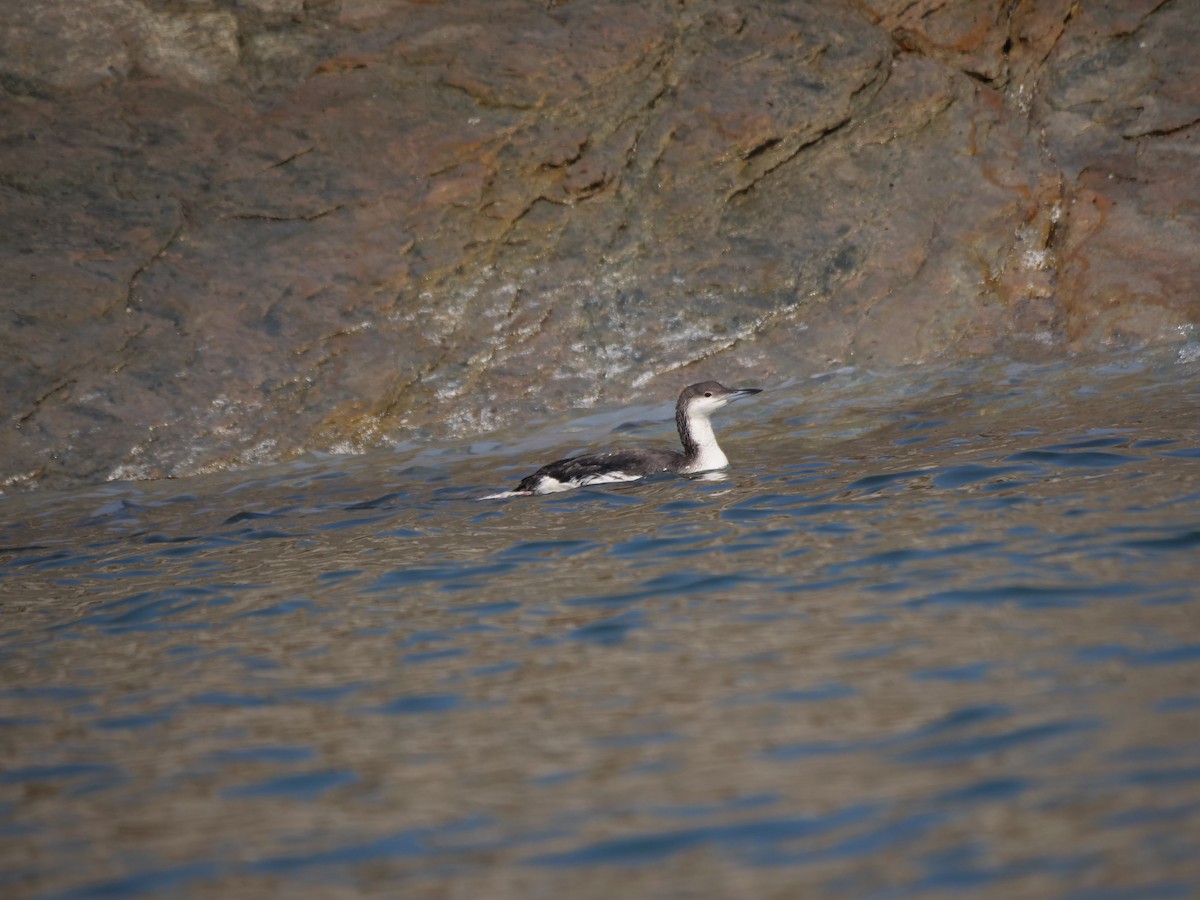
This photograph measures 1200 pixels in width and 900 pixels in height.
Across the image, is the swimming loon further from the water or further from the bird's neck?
the water

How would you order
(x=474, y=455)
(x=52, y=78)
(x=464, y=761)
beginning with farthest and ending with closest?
1. (x=52, y=78)
2. (x=474, y=455)
3. (x=464, y=761)

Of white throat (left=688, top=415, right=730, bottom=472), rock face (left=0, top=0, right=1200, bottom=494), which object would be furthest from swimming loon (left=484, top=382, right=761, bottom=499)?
rock face (left=0, top=0, right=1200, bottom=494)

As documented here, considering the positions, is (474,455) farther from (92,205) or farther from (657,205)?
(92,205)

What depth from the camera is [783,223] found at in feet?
38.1

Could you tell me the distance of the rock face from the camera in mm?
10922

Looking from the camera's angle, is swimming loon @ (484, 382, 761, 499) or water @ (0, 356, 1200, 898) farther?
swimming loon @ (484, 382, 761, 499)

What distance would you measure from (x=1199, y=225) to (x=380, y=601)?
7890mm

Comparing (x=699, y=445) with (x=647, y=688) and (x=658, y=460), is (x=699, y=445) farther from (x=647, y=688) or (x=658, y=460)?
(x=647, y=688)

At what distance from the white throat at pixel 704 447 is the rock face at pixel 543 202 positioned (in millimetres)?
1819

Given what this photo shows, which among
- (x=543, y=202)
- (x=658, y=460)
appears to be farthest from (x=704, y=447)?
(x=543, y=202)

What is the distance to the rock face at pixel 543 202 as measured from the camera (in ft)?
35.8

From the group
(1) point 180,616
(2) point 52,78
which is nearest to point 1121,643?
(1) point 180,616

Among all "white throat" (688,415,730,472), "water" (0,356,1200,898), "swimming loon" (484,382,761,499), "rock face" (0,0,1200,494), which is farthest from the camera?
"rock face" (0,0,1200,494)

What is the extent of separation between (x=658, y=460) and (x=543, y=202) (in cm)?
321
